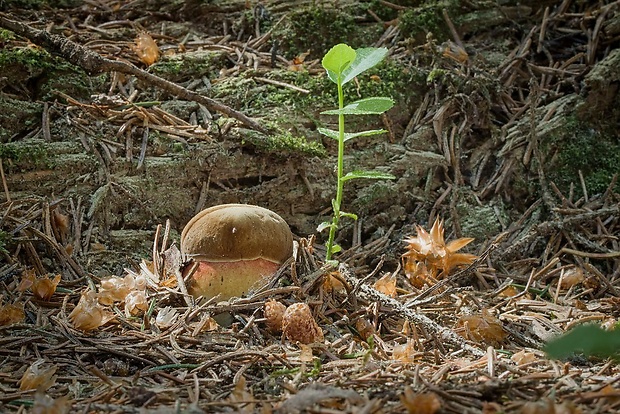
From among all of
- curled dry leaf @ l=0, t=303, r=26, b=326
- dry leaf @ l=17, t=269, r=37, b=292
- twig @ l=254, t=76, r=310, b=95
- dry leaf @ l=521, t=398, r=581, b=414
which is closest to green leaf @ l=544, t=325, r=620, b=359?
dry leaf @ l=521, t=398, r=581, b=414

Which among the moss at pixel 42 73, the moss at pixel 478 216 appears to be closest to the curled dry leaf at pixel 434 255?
the moss at pixel 478 216

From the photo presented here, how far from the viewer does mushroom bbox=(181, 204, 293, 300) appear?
241 centimetres

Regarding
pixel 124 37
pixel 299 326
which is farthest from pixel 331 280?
pixel 124 37

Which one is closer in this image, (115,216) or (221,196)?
(115,216)

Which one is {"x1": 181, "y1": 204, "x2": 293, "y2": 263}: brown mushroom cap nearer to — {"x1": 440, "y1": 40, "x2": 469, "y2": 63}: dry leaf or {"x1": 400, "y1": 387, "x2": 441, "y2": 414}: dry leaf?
{"x1": 400, "y1": 387, "x2": 441, "y2": 414}: dry leaf

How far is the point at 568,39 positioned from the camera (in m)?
4.08

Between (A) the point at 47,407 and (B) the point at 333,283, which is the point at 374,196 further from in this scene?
(A) the point at 47,407

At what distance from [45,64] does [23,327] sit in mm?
1750

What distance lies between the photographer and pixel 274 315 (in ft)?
7.36

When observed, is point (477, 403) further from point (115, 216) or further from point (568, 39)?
point (568, 39)

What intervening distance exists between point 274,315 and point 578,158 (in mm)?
2306

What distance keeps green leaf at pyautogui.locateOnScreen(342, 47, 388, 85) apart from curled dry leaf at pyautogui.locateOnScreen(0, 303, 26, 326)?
1604 mm

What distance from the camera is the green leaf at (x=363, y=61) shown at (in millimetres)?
2553

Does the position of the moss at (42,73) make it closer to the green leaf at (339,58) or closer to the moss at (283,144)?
the moss at (283,144)
